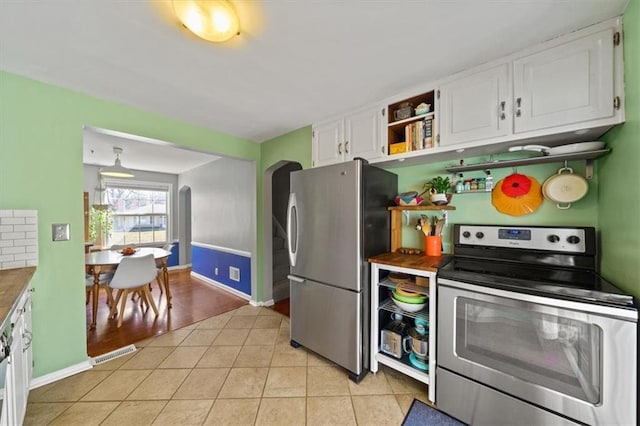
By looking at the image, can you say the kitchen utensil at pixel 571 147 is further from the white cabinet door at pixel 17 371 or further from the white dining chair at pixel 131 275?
the white dining chair at pixel 131 275

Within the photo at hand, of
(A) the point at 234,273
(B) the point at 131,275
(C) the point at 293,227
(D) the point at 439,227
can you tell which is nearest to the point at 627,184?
(D) the point at 439,227

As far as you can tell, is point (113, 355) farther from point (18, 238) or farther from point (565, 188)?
point (565, 188)

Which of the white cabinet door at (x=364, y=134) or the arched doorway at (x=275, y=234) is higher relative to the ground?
the white cabinet door at (x=364, y=134)

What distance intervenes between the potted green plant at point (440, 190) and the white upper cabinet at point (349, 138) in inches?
20.4

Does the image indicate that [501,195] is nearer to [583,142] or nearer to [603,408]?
[583,142]

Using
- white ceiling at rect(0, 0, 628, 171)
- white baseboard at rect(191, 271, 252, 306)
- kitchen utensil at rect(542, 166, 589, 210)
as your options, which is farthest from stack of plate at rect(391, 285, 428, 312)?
white baseboard at rect(191, 271, 252, 306)

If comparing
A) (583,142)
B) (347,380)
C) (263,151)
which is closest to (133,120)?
(263,151)

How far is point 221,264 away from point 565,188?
4.57 meters

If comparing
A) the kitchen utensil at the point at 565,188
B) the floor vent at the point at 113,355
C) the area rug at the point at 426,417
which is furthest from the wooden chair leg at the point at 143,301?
the kitchen utensil at the point at 565,188

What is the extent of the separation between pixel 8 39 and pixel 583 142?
3.56 metres

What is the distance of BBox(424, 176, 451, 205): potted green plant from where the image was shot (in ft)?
6.12

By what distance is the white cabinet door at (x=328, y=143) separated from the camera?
234 centimetres

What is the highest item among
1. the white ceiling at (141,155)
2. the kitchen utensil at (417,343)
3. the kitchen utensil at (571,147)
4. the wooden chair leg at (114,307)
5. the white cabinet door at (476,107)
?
the white ceiling at (141,155)

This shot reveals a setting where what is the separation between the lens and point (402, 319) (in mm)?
1995
